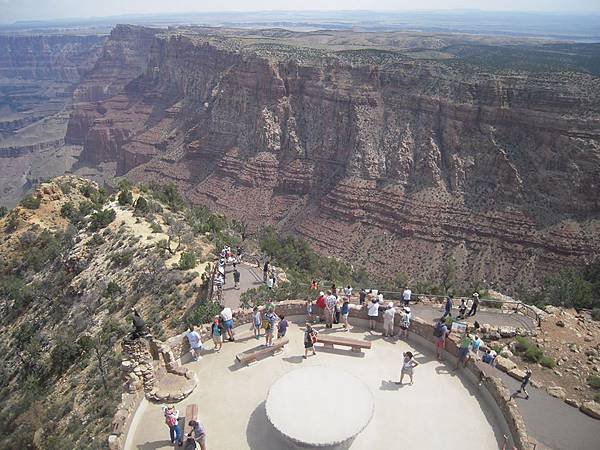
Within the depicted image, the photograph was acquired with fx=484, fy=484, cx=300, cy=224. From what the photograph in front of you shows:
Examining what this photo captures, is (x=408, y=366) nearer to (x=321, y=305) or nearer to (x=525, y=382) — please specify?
(x=321, y=305)

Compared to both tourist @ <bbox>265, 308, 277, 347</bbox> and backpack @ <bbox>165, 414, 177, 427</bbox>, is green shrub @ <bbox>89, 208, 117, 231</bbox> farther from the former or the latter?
backpack @ <bbox>165, 414, 177, 427</bbox>

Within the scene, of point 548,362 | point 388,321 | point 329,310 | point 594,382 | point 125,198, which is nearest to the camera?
point 388,321

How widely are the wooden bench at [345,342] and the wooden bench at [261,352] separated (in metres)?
1.55

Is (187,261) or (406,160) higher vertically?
(187,261)

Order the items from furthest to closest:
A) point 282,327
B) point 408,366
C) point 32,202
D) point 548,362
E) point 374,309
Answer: point 32,202 → point 548,362 → point 374,309 → point 282,327 → point 408,366

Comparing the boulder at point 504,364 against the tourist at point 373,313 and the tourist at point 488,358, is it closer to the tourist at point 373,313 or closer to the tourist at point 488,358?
the tourist at point 488,358

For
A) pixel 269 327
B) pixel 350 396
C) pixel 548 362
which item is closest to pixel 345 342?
pixel 269 327

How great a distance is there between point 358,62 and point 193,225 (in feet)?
178

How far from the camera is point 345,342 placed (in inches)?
787

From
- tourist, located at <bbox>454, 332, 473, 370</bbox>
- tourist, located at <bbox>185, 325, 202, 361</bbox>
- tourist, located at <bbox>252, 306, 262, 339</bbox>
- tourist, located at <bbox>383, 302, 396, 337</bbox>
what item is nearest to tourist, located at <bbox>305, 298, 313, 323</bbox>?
tourist, located at <bbox>252, 306, 262, 339</bbox>

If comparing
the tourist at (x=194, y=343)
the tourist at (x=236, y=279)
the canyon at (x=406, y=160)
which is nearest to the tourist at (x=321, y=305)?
the tourist at (x=194, y=343)

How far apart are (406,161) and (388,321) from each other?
190 feet

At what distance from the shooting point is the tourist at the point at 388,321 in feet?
67.6

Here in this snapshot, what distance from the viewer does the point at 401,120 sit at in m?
78.8
